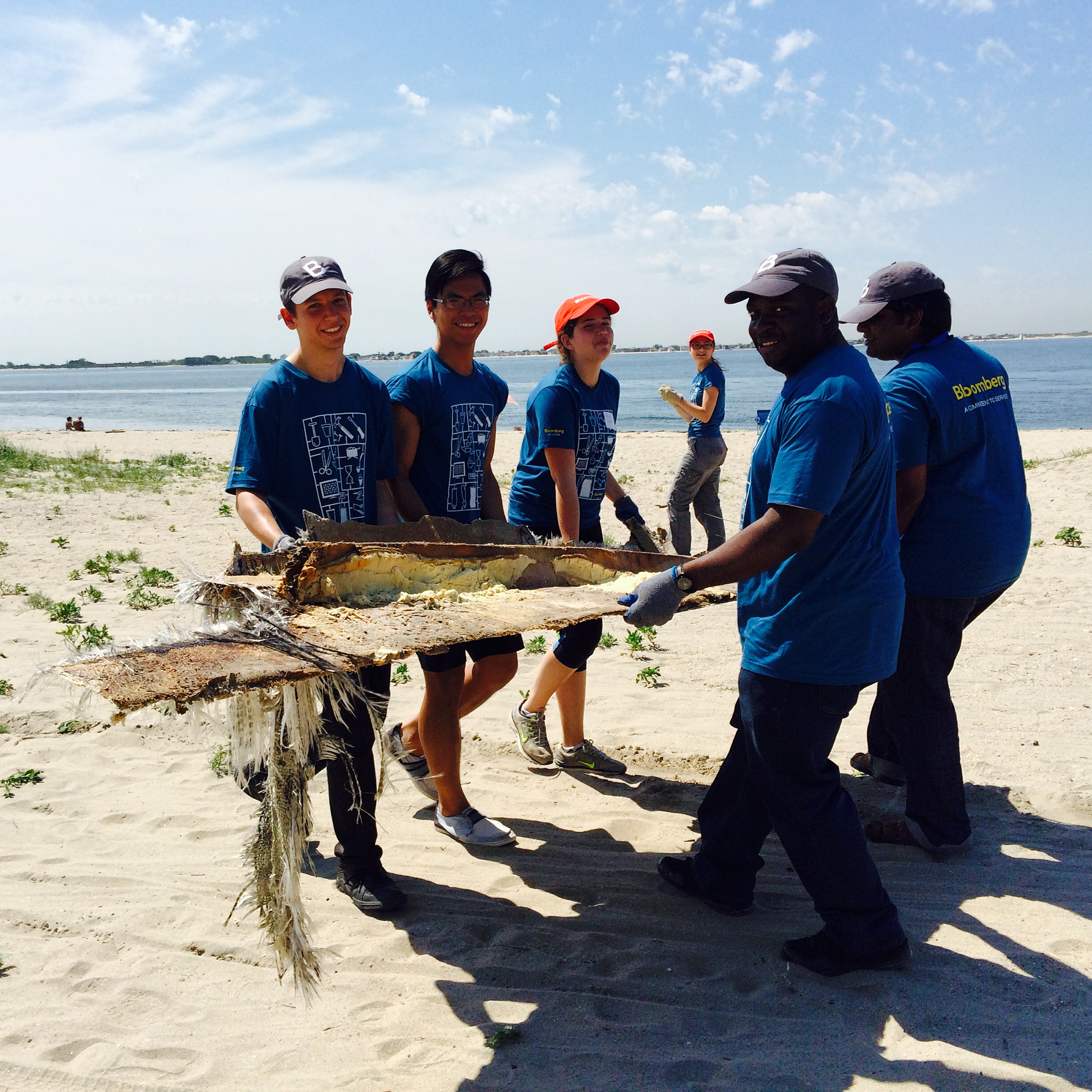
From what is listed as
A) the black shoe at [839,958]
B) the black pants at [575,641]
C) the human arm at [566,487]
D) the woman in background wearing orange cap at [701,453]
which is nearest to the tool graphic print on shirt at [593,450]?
the human arm at [566,487]

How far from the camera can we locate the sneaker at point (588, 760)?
15.0 feet

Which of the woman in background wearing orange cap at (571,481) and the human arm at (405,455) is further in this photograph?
the woman in background wearing orange cap at (571,481)

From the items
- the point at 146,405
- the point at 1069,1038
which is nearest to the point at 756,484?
the point at 1069,1038

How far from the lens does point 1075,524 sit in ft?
31.2

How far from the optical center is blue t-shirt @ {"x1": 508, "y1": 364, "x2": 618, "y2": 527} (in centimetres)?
427

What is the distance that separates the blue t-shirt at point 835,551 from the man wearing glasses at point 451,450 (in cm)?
142

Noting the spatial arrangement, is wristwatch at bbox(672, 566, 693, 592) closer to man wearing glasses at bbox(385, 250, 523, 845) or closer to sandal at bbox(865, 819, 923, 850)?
man wearing glasses at bbox(385, 250, 523, 845)

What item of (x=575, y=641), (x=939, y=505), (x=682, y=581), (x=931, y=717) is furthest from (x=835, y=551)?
(x=575, y=641)

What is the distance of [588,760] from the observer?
4.58m

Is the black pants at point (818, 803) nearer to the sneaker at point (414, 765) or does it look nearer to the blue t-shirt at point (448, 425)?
the blue t-shirt at point (448, 425)

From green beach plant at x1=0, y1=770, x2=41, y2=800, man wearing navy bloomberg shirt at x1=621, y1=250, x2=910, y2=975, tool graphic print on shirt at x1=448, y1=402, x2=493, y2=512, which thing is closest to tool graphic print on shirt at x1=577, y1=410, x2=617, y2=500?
tool graphic print on shirt at x1=448, y1=402, x2=493, y2=512

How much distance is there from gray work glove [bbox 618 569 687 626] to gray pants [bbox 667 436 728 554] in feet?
19.0

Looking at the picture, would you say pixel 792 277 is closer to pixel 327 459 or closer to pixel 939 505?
pixel 939 505

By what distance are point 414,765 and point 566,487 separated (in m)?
1.63
